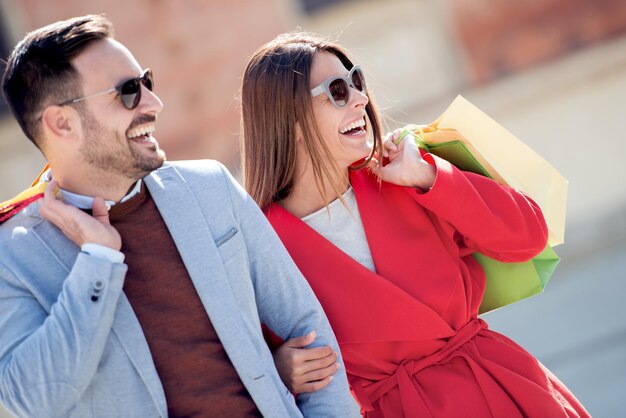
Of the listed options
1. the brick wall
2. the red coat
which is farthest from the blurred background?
the red coat

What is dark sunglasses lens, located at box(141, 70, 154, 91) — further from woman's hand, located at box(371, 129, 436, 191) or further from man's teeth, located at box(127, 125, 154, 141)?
woman's hand, located at box(371, 129, 436, 191)

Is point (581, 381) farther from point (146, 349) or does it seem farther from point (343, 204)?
point (146, 349)

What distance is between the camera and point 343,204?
296cm

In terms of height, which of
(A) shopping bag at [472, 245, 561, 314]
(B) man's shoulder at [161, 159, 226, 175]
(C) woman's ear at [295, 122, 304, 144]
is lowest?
(A) shopping bag at [472, 245, 561, 314]

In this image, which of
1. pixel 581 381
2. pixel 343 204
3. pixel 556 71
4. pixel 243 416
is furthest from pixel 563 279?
pixel 243 416

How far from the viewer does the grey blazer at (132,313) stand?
223 cm

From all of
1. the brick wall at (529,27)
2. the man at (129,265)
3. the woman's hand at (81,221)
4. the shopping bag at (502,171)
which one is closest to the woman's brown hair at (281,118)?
the shopping bag at (502,171)

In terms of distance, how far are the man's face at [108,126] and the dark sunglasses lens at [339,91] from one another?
65cm

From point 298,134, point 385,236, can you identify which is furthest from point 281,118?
point 385,236

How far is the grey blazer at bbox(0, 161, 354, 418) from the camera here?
2.23m

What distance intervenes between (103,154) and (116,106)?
135 mm

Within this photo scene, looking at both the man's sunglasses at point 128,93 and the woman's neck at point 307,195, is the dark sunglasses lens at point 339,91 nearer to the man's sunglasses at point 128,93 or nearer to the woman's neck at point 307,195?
the woman's neck at point 307,195

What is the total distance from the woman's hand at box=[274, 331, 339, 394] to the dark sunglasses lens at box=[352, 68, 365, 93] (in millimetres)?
842

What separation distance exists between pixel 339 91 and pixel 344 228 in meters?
0.44
